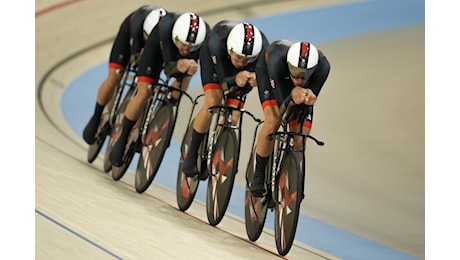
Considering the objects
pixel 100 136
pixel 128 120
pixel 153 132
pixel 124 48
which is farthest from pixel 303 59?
pixel 100 136

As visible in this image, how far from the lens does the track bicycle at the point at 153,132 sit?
564 cm

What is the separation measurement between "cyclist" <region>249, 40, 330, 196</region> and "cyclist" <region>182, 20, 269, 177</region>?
13 cm

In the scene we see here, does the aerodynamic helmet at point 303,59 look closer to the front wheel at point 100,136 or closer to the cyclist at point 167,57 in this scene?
the cyclist at point 167,57

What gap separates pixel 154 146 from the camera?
225 inches

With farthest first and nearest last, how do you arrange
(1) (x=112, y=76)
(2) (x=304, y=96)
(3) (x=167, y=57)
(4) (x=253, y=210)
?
(1) (x=112, y=76) < (3) (x=167, y=57) < (4) (x=253, y=210) < (2) (x=304, y=96)

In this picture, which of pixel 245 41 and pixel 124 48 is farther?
pixel 124 48

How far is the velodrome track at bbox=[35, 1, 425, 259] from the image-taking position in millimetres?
4914

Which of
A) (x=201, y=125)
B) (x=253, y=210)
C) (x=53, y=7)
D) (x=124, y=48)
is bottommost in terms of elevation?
(x=253, y=210)

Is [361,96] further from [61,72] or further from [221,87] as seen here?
[61,72]

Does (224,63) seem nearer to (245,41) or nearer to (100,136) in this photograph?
(245,41)

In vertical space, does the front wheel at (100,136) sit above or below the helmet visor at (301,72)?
below

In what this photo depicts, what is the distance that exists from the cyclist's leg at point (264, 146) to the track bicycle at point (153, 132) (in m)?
0.80

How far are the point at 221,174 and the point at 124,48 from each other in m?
1.39

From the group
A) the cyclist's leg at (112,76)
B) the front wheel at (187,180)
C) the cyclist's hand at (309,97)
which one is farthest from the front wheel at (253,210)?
the cyclist's leg at (112,76)
